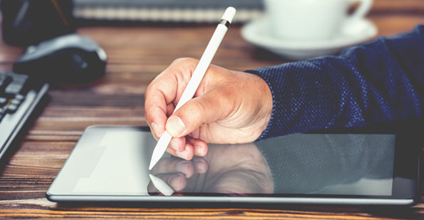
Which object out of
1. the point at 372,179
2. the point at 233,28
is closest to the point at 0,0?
the point at 233,28

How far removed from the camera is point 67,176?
445 mm

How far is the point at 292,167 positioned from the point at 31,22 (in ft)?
2.01

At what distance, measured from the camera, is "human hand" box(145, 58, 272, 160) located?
44 cm

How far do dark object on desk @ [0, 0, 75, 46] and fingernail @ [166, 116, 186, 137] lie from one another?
1.71 feet

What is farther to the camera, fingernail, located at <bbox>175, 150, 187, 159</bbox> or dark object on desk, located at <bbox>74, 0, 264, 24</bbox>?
dark object on desk, located at <bbox>74, 0, 264, 24</bbox>

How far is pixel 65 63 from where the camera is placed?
2.34 feet

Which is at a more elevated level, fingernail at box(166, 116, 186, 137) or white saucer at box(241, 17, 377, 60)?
white saucer at box(241, 17, 377, 60)

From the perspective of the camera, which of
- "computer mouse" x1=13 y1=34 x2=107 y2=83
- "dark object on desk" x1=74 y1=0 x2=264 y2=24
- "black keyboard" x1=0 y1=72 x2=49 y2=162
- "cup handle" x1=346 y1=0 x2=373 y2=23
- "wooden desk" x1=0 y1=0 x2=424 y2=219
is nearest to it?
"wooden desk" x1=0 y1=0 x2=424 y2=219

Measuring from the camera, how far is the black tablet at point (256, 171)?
406 mm

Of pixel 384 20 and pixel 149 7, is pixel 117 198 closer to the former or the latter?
pixel 149 7

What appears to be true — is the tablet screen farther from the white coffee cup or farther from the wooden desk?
the white coffee cup

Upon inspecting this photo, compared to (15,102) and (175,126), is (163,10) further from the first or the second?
(175,126)

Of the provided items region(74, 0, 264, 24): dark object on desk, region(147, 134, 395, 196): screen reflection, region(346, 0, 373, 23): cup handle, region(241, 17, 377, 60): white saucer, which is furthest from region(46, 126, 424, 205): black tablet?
region(74, 0, 264, 24): dark object on desk

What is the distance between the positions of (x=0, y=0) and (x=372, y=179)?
0.76m
